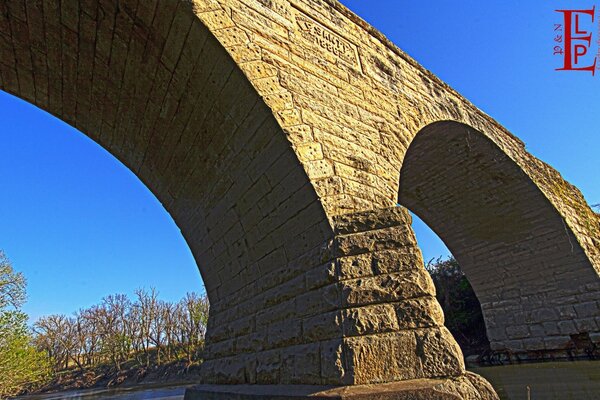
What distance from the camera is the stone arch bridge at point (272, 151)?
2.67 meters

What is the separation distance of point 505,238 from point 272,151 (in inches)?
304

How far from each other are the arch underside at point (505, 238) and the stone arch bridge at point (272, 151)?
2.45 m

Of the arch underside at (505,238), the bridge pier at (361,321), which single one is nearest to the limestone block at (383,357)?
the bridge pier at (361,321)

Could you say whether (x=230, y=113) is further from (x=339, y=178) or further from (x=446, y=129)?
(x=446, y=129)

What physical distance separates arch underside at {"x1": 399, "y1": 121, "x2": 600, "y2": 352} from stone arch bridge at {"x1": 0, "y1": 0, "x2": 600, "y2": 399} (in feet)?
8.03

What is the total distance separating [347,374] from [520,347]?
27.4 ft

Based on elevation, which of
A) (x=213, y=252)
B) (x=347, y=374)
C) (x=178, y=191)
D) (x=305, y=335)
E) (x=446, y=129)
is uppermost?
(x=446, y=129)

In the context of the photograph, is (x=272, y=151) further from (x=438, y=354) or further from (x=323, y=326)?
(x=438, y=354)

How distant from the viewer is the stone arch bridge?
2.67 m

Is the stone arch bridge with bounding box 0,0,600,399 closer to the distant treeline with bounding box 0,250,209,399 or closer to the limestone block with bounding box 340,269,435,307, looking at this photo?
the limestone block with bounding box 340,269,435,307

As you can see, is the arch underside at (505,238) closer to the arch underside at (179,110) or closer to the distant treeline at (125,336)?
the arch underside at (179,110)

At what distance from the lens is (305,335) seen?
2939mm

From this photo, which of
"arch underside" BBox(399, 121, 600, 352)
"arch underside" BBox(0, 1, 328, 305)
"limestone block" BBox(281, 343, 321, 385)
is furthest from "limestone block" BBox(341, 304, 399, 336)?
"arch underside" BBox(399, 121, 600, 352)

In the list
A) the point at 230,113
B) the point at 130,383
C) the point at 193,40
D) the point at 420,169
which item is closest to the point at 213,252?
the point at 230,113
